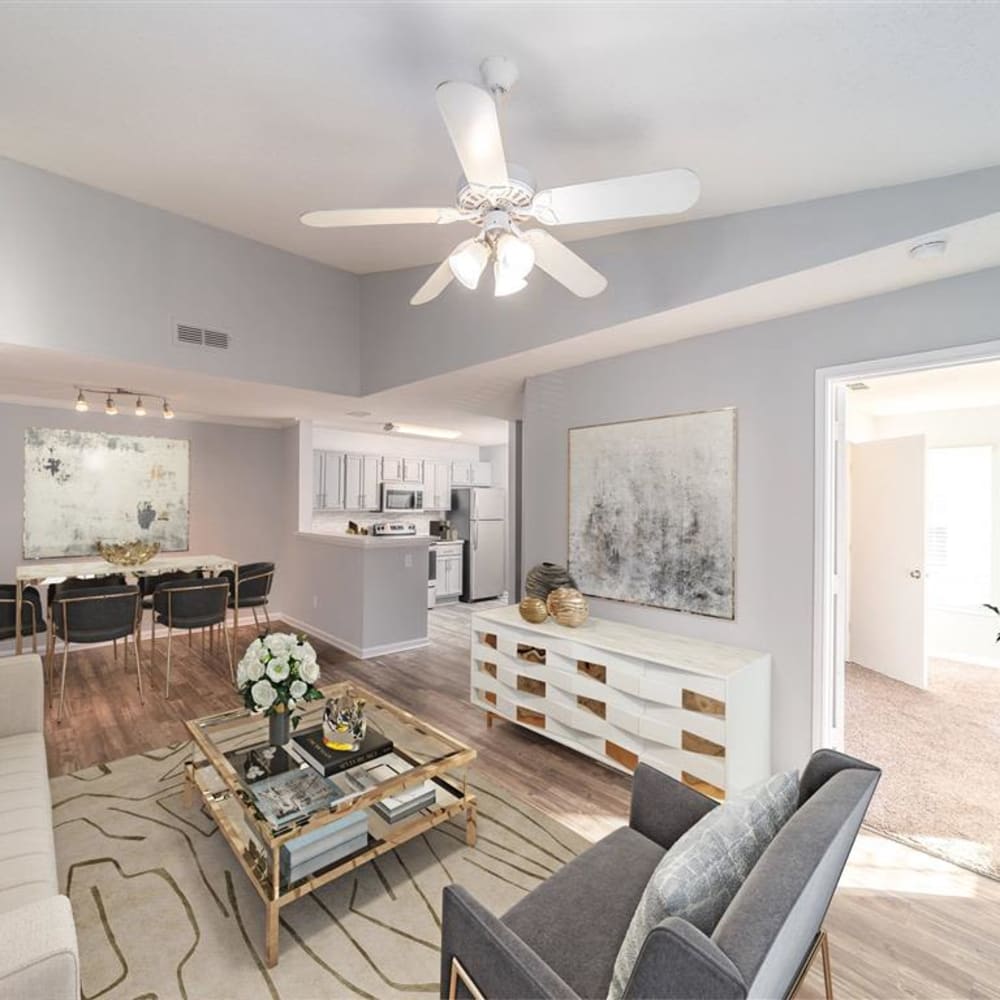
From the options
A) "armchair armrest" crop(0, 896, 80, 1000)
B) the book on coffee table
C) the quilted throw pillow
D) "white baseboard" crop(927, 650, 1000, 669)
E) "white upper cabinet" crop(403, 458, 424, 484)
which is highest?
"white upper cabinet" crop(403, 458, 424, 484)

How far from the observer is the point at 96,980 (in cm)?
165

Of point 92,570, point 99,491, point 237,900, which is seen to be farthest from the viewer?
point 99,491

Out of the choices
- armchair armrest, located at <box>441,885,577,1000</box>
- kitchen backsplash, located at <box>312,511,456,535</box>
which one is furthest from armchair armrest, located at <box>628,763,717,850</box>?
kitchen backsplash, located at <box>312,511,456,535</box>

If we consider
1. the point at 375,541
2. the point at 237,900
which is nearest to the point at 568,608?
the point at 237,900

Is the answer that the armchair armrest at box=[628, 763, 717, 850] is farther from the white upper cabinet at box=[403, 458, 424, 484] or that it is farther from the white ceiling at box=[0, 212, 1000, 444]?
the white upper cabinet at box=[403, 458, 424, 484]

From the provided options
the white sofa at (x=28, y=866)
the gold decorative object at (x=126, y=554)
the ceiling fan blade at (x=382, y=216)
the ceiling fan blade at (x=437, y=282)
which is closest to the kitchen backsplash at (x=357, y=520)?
the gold decorative object at (x=126, y=554)

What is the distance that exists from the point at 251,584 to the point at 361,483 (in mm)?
2136

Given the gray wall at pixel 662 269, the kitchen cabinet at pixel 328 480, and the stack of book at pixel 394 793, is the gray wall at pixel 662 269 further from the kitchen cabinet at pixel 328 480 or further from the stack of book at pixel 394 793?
the kitchen cabinet at pixel 328 480

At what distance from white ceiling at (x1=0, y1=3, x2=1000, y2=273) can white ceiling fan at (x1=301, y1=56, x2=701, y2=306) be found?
0.93 feet

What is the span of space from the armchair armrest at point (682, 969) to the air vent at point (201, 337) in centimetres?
398

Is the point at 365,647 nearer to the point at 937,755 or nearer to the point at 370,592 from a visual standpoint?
the point at 370,592

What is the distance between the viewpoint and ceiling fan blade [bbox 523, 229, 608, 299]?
1.77 m

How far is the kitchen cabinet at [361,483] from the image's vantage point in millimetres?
6629

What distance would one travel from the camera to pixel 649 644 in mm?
2834
